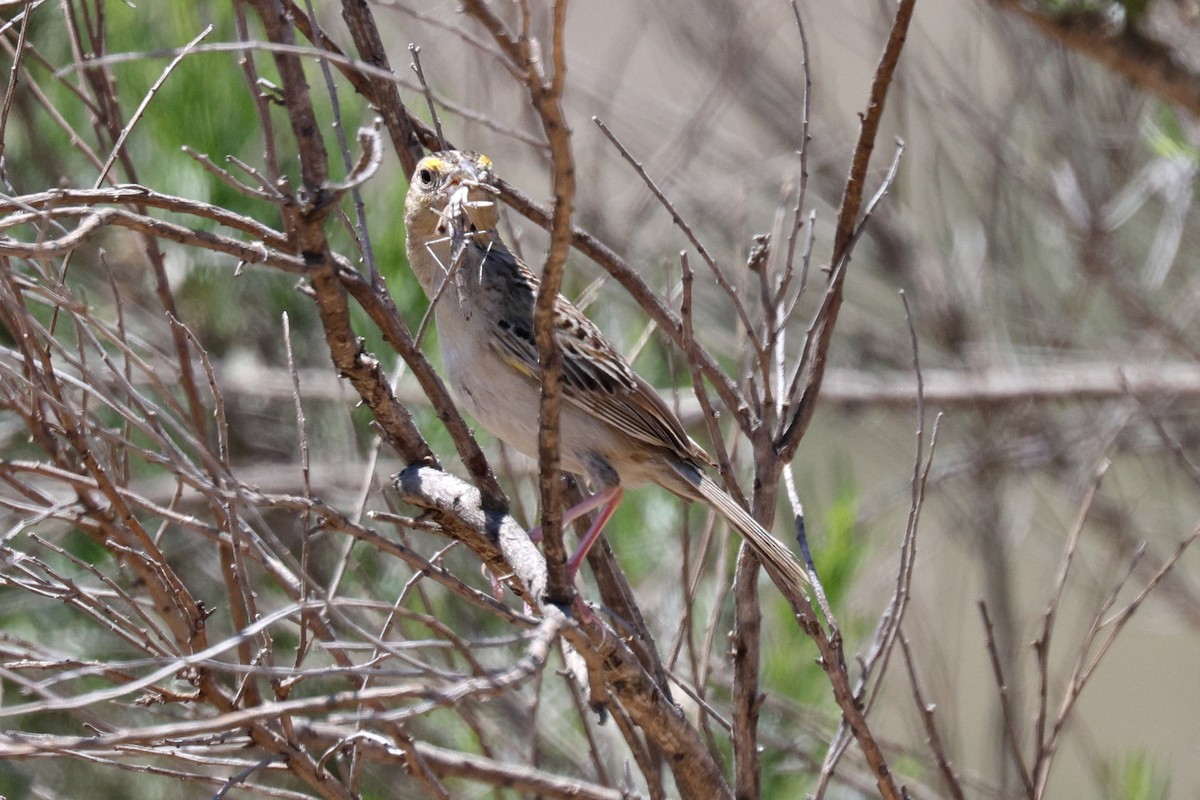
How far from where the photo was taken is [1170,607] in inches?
283

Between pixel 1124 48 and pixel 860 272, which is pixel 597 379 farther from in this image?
pixel 860 272

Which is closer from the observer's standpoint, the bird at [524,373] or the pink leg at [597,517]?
the pink leg at [597,517]

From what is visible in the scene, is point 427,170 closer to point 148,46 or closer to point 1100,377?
point 148,46

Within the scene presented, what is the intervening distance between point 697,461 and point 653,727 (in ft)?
4.55

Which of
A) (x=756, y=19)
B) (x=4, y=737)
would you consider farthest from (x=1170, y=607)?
(x=4, y=737)

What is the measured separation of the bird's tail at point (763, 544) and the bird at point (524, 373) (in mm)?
10

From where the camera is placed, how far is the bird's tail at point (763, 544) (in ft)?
11.0

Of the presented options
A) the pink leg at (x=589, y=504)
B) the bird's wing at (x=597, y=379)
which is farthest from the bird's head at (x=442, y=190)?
the pink leg at (x=589, y=504)

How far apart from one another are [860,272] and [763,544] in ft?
14.9

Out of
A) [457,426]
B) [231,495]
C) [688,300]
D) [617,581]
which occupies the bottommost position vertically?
[617,581]

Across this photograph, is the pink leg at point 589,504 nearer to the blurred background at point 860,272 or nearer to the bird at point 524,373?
the bird at point 524,373

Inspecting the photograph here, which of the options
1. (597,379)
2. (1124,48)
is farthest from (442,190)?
(1124,48)

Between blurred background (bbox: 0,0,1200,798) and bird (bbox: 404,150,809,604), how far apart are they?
130 centimetres

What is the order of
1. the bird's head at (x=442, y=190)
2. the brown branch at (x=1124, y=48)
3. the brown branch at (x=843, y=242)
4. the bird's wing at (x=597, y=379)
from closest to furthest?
the brown branch at (x=843, y=242), the bird's head at (x=442, y=190), the bird's wing at (x=597, y=379), the brown branch at (x=1124, y=48)
